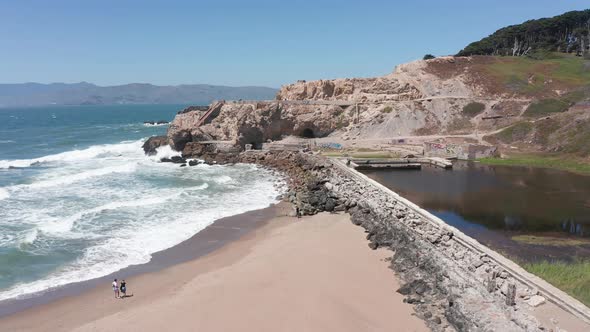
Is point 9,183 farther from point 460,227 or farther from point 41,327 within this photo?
point 460,227

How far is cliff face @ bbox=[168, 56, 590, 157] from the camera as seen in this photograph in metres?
49.9

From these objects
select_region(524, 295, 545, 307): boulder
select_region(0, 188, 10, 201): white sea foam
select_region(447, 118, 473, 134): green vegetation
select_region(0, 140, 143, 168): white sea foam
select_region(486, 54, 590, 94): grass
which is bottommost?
select_region(0, 188, 10, 201): white sea foam

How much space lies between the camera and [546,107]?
50.4 m

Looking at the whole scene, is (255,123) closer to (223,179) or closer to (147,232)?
(223,179)

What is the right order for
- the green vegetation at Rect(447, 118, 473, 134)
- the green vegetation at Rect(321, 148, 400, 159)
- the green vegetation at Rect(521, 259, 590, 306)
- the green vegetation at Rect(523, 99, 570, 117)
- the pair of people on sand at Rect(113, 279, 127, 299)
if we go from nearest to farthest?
the green vegetation at Rect(521, 259, 590, 306), the pair of people on sand at Rect(113, 279, 127, 299), the green vegetation at Rect(321, 148, 400, 159), the green vegetation at Rect(523, 99, 570, 117), the green vegetation at Rect(447, 118, 473, 134)

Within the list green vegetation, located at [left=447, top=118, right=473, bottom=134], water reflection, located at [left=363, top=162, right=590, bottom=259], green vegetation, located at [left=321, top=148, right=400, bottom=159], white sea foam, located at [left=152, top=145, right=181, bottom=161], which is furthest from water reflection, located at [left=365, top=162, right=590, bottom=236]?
white sea foam, located at [left=152, top=145, right=181, bottom=161]

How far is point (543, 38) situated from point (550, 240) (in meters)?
76.6

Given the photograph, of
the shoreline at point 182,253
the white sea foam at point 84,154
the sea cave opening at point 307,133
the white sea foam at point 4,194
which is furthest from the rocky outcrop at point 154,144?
the shoreline at point 182,253

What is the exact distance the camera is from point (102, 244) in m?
20.9

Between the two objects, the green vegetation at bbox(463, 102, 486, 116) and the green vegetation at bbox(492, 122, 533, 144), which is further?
the green vegetation at bbox(463, 102, 486, 116)

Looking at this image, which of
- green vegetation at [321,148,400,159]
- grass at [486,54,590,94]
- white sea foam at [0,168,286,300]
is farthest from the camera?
grass at [486,54,590,94]

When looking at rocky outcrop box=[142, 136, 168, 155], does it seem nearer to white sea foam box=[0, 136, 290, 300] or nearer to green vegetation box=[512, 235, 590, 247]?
white sea foam box=[0, 136, 290, 300]

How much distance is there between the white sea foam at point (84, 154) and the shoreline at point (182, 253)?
32102mm

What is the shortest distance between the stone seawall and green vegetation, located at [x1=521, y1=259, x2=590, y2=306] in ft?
3.38
